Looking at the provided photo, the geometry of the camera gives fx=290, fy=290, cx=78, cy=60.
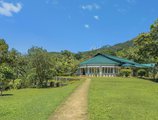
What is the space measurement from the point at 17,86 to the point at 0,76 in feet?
52.7

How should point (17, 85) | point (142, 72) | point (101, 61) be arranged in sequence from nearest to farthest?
point (17, 85) < point (101, 61) < point (142, 72)

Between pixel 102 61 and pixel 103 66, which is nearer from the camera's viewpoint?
pixel 103 66

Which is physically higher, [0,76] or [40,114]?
Result: [0,76]

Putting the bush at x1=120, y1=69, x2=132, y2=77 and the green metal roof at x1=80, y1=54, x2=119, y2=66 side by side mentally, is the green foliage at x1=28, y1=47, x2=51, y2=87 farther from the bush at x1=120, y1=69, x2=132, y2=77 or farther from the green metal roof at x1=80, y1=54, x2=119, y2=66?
the bush at x1=120, y1=69, x2=132, y2=77

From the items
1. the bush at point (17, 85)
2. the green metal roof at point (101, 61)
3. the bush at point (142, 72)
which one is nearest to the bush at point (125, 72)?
the green metal roof at point (101, 61)

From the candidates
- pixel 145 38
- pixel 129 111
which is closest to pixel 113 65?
pixel 145 38

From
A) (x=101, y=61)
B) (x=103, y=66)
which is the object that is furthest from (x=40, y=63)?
(x=101, y=61)

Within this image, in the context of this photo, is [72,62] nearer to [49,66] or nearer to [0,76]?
[49,66]

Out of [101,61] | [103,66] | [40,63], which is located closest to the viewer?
[40,63]

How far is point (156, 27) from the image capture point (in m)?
54.0

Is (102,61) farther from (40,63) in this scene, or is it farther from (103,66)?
(40,63)

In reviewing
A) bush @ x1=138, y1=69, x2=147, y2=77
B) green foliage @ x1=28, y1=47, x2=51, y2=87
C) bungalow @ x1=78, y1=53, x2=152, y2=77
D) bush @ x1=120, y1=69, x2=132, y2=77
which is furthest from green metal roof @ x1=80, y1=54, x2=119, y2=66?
green foliage @ x1=28, y1=47, x2=51, y2=87

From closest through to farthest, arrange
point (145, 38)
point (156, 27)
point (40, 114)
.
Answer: point (40, 114)
point (156, 27)
point (145, 38)

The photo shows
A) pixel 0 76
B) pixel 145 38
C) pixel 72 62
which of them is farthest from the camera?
pixel 72 62
